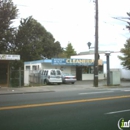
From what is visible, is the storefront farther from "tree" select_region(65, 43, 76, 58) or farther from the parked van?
"tree" select_region(65, 43, 76, 58)

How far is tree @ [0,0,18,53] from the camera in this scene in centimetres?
2606

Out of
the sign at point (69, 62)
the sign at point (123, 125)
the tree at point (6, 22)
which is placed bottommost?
the sign at point (123, 125)

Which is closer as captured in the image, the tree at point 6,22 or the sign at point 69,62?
the tree at point 6,22

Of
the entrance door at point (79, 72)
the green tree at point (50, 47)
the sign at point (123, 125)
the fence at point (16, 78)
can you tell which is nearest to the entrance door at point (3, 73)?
the fence at point (16, 78)

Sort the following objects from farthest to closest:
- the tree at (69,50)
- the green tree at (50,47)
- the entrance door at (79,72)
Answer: the tree at (69,50), the green tree at (50,47), the entrance door at (79,72)

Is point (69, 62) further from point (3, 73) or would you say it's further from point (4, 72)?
point (3, 73)

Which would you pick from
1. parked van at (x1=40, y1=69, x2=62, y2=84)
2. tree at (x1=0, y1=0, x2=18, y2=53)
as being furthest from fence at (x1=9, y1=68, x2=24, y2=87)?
tree at (x1=0, y1=0, x2=18, y2=53)

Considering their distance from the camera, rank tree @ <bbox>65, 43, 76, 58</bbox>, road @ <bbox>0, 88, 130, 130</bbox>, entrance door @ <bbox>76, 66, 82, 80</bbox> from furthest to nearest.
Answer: tree @ <bbox>65, 43, 76, 58</bbox> < entrance door @ <bbox>76, 66, 82, 80</bbox> < road @ <bbox>0, 88, 130, 130</bbox>

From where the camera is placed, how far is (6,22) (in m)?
26.4

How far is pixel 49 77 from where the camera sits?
88.4 feet

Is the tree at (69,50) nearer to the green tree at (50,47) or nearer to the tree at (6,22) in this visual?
the green tree at (50,47)

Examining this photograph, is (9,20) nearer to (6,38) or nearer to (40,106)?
(6,38)

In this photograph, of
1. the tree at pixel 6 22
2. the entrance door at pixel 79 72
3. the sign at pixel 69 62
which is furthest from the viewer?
the entrance door at pixel 79 72

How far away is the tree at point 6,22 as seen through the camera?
85.5ft
